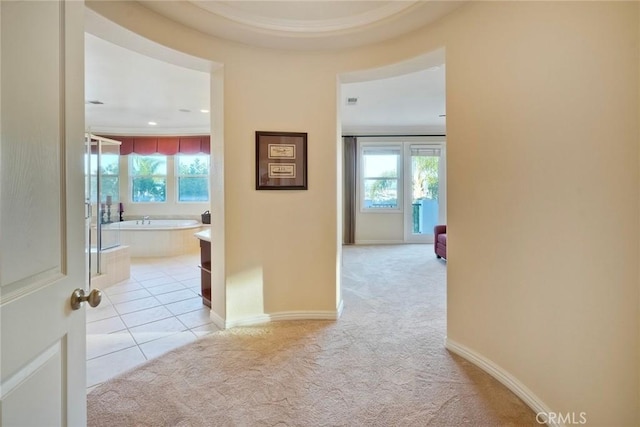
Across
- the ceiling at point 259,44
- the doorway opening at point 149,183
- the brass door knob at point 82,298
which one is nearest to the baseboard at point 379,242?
the ceiling at point 259,44

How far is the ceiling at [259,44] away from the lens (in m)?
2.13

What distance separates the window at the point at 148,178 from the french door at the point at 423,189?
5.53 meters

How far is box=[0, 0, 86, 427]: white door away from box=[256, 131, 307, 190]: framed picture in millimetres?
1653

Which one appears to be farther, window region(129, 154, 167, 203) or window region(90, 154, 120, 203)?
window region(129, 154, 167, 203)

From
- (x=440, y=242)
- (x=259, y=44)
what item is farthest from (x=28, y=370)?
(x=440, y=242)

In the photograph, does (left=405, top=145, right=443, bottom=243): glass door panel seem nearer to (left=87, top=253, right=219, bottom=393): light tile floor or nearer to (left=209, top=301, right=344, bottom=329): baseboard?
(left=209, top=301, right=344, bottom=329): baseboard

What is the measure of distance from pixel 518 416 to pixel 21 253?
216cm

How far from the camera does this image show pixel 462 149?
2.12 m

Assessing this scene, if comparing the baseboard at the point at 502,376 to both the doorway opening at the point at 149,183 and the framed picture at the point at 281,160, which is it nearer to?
the framed picture at the point at 281,160

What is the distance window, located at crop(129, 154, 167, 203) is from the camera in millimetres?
7090

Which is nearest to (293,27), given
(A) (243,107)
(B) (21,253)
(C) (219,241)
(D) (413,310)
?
(A) (243,107)

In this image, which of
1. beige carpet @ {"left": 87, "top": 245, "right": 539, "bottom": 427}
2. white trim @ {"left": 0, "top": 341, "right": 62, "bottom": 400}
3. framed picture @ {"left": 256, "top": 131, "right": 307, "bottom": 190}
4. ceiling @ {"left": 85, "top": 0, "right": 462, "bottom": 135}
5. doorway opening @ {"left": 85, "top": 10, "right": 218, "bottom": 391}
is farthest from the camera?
framed picture @ {"left": 256, "top": 131, "right": 307, "bottom": 190}

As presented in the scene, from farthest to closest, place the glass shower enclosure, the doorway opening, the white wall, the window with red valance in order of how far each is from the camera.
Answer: the window with red valance < the glass shower enclosure < the doorway opening < the white wall

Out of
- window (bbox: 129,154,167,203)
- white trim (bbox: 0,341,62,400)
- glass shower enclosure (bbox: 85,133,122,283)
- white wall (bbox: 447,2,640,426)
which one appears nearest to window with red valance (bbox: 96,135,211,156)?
window (bbox: 129,154,167,203)
